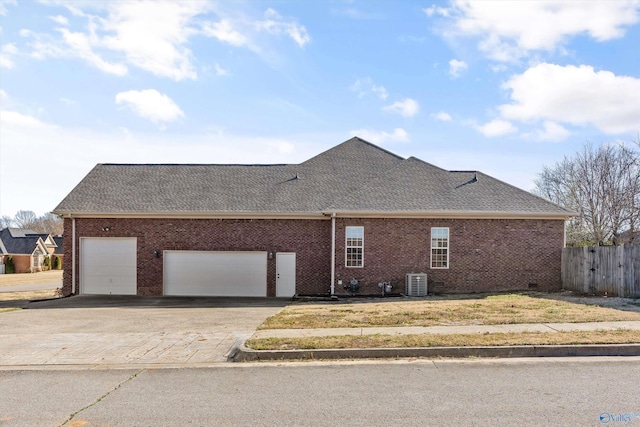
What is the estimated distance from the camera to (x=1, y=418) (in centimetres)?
604

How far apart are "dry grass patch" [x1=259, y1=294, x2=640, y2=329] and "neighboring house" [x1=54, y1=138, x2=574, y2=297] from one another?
459 cm

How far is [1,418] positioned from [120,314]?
1009 centimetres

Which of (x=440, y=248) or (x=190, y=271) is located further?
(x=190, y=271)

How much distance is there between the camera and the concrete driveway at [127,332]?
9336mm

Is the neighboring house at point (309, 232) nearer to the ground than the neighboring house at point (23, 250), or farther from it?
farther from it

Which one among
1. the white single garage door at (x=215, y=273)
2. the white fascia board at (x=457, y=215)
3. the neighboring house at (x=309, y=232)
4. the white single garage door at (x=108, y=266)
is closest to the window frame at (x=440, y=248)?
the neighboring house at (x=309, y=232)

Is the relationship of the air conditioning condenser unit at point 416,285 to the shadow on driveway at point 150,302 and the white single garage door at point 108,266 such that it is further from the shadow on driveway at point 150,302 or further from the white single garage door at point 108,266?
the white single garage door at point 108,266

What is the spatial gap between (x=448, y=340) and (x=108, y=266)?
695 inches

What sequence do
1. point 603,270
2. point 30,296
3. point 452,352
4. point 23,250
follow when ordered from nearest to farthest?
point 452,352 → point 603,270 → point 30,296 → point 23,250

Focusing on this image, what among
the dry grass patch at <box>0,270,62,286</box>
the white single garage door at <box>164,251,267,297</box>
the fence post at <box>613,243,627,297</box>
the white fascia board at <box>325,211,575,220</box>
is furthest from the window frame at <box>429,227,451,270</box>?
the dry grass patch at <box>0,270,62,286</box>

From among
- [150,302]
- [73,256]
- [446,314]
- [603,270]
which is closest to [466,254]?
[603,270]

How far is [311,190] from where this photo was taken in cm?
2352

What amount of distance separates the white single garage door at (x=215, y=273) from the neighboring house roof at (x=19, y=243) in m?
48.3

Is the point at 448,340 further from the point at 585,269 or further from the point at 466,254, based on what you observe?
the point at 585,269
